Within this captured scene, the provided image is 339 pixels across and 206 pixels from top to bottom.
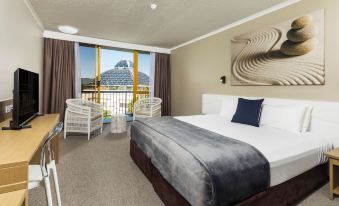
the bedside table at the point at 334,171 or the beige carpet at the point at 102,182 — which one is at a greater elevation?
the bedside table at the point at 334,171

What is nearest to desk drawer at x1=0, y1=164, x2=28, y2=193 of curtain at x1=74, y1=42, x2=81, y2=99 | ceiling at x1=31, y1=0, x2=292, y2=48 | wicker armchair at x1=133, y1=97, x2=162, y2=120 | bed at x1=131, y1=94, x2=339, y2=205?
bed at x1=131, y1=94, x2=339, y2=205

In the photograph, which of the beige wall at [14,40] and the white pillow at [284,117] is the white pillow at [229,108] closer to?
the white pillow at [284,117]

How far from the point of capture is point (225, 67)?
390 cm

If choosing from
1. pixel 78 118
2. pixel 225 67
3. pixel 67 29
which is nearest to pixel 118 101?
pixel 78 118

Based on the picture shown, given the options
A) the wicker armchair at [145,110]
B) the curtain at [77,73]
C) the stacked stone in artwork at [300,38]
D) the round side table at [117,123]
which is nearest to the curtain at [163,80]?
the wicker armchair at [145,110]

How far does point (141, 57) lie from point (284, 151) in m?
5.01

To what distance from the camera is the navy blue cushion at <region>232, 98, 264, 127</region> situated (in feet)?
8.78

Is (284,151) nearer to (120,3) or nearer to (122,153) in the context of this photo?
(122,153)

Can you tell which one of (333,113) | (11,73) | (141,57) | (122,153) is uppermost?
(141,57)

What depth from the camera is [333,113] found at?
2.23m

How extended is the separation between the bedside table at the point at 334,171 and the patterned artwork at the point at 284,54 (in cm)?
107

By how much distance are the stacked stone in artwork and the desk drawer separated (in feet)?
11.0

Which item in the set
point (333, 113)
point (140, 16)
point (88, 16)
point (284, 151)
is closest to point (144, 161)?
point (284, 151)

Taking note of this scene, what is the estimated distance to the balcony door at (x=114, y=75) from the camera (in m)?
5.13
